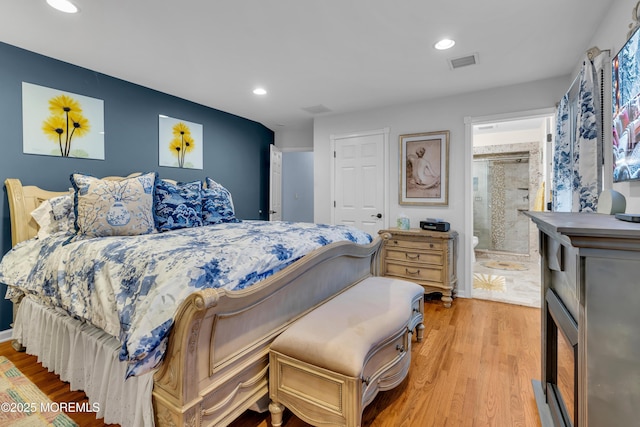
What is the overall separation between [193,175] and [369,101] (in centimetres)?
247

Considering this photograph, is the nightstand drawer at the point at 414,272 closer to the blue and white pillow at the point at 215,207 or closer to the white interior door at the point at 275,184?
the blue and white pillow at the point at 215,207

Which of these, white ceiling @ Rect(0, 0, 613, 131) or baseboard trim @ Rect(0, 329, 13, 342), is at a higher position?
white ceiling @ Rect(0, 0, 613, 131)

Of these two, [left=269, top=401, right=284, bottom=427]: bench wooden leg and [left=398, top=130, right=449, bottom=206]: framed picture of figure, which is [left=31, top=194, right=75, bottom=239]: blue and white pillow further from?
[left=398, top=130, right=449, bottom=206]: framed picture of figure

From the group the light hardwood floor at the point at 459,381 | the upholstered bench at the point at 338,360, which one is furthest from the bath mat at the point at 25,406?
the upholstered bench at the point at 338,360

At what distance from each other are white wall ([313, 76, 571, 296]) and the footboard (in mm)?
2375

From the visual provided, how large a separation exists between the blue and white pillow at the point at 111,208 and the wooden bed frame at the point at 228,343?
46.7 inches

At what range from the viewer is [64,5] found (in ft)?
6.34

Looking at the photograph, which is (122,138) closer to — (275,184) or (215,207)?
(215,207)

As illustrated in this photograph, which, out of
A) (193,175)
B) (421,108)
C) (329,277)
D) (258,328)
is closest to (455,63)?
(421,108)

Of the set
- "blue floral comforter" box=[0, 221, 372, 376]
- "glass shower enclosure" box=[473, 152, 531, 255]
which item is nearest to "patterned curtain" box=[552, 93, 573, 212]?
"blue floral comforter" box=[0, 221, 372, 376]

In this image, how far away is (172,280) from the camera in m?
1.25

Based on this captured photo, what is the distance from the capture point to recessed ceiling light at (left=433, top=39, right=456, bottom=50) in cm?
238

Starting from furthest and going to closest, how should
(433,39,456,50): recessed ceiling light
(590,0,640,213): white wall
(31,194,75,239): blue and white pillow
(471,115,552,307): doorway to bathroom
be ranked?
1. (471,115,552,307): doorway to bathroom
2. (433,39,456,50): recessed ceiling light
3. (31,194,75,239): blue and white pillow
4. (590,0,640,213): white wall

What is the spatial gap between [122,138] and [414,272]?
352 cm
